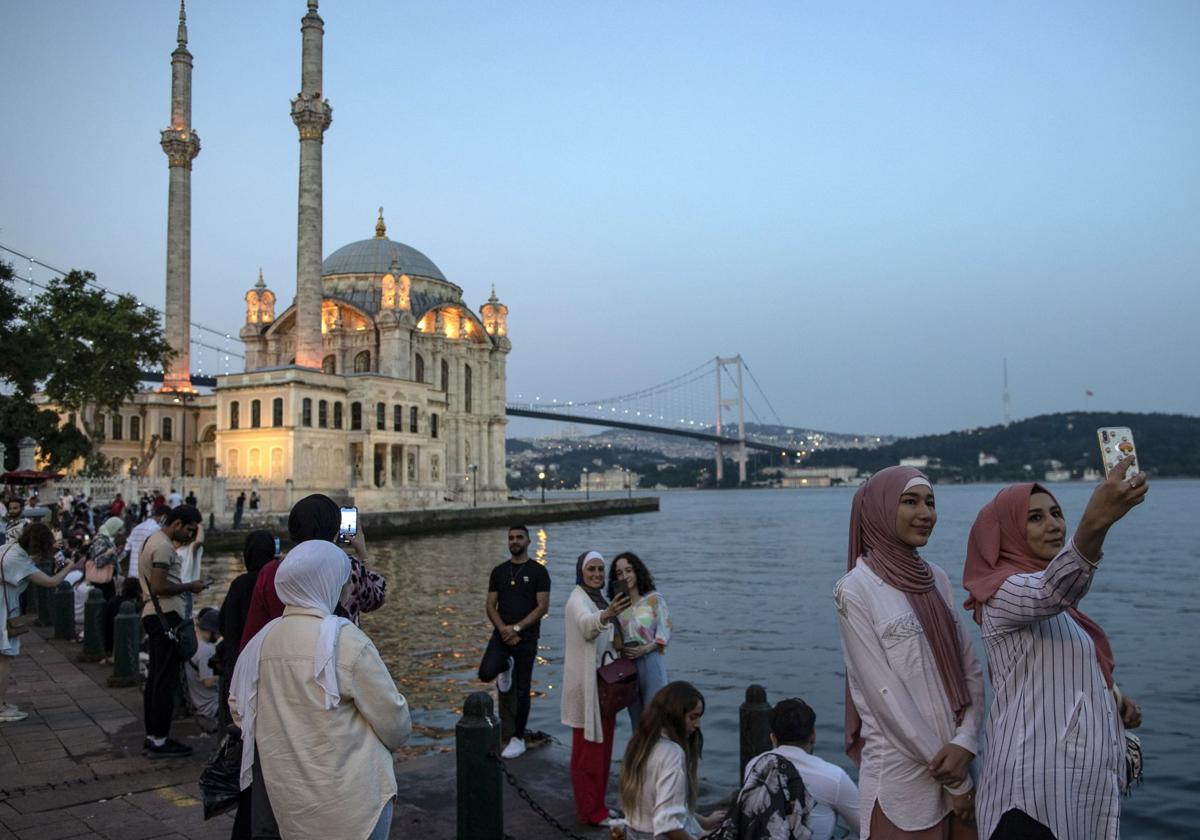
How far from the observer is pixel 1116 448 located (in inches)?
101

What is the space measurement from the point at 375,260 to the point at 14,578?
2395 inches

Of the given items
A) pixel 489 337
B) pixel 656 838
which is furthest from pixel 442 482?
pixel 656 838

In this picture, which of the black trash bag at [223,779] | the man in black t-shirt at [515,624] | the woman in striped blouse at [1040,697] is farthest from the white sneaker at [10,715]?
the woman in striped blouse at [1040,697]

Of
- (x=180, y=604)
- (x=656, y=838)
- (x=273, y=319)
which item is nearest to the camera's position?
(x=656, y=838)

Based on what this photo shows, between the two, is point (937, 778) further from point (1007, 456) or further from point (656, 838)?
point (1007, 456)

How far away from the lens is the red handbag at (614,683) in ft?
18.8

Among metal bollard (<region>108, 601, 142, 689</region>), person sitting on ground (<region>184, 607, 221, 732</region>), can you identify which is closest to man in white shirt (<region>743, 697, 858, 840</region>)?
person sitting on ground (<region>184, 607, 221, 732</region>)

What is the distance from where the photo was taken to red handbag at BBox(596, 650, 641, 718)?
572 centimetres

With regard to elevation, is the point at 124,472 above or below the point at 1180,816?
above

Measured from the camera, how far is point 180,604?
695 centimetres

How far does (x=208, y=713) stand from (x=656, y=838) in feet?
15.3

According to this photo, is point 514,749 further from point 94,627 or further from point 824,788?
point 94,627

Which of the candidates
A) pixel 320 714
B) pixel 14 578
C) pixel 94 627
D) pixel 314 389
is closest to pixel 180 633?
pixel 14 578

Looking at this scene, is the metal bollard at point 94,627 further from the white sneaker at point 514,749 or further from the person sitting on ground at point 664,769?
the person sitting on ground at point 664,769
